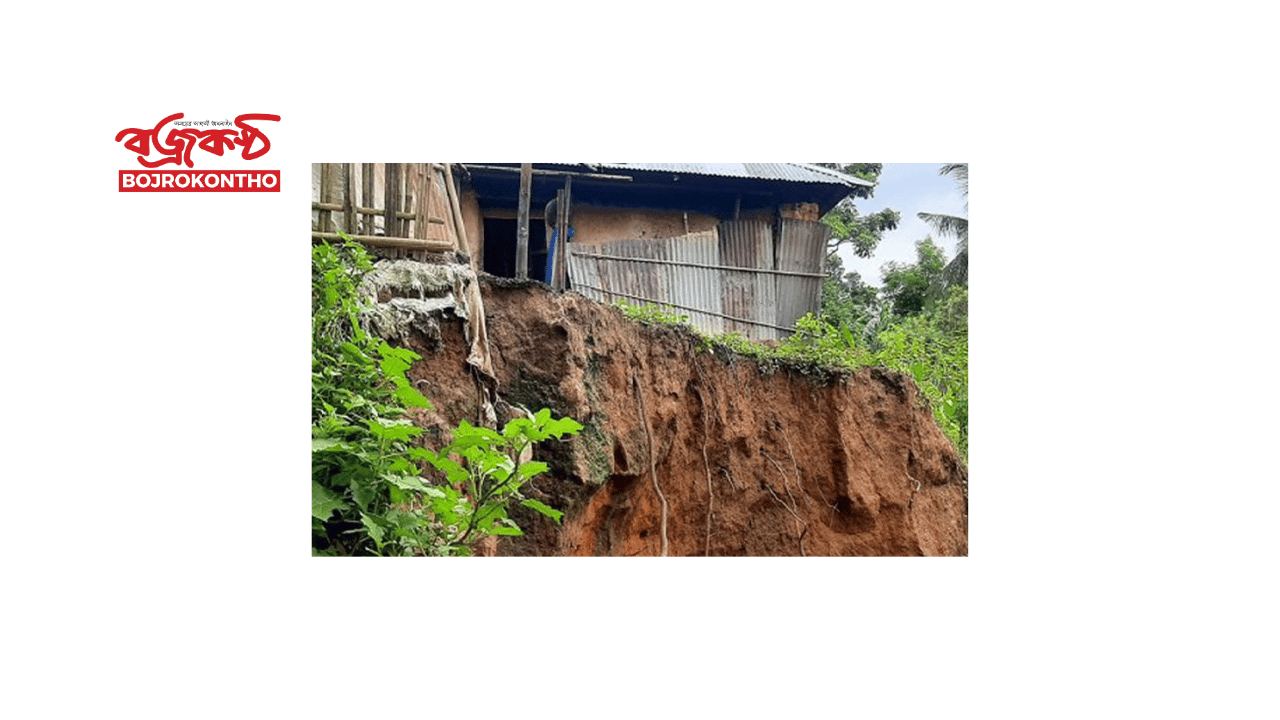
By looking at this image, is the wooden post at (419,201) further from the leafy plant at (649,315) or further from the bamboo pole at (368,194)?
the leafy plant at (649,315)

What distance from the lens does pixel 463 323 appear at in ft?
16.1

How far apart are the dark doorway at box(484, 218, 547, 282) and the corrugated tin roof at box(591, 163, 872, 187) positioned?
100cm

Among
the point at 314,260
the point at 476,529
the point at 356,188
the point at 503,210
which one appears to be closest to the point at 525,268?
the point at 503,210

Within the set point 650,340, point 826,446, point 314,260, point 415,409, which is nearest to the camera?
point 314,260

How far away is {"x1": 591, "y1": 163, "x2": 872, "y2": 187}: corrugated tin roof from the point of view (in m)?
7.79

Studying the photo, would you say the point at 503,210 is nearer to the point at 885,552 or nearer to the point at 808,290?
the point at 808,290

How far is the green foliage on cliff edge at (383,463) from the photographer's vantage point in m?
3.14

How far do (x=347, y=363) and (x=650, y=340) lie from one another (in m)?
3.43

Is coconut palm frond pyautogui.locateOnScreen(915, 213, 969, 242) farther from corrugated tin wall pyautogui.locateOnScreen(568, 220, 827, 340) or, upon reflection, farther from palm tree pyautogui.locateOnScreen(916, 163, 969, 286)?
corrugated tin wall pyautogui.locateOnScreen(568, 220, 827, 340)

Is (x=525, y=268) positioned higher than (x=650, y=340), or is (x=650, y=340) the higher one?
(x=525, y=268)

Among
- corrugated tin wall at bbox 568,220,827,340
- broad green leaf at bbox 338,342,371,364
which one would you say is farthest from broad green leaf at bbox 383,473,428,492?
corrugated tin wall at bbox 568,220,827,340

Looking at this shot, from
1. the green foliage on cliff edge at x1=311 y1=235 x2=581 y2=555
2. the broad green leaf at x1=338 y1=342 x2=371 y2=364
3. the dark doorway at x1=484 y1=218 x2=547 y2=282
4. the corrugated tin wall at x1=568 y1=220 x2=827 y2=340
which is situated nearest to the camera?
the green foliage on cliff edge at x1=311 y1=235 x2=581 y2=555

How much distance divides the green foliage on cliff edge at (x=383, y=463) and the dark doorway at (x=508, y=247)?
485 centimetres

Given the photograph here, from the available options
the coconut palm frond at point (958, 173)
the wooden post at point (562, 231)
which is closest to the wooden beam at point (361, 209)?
the coconut palm frond at point (958, 173)
